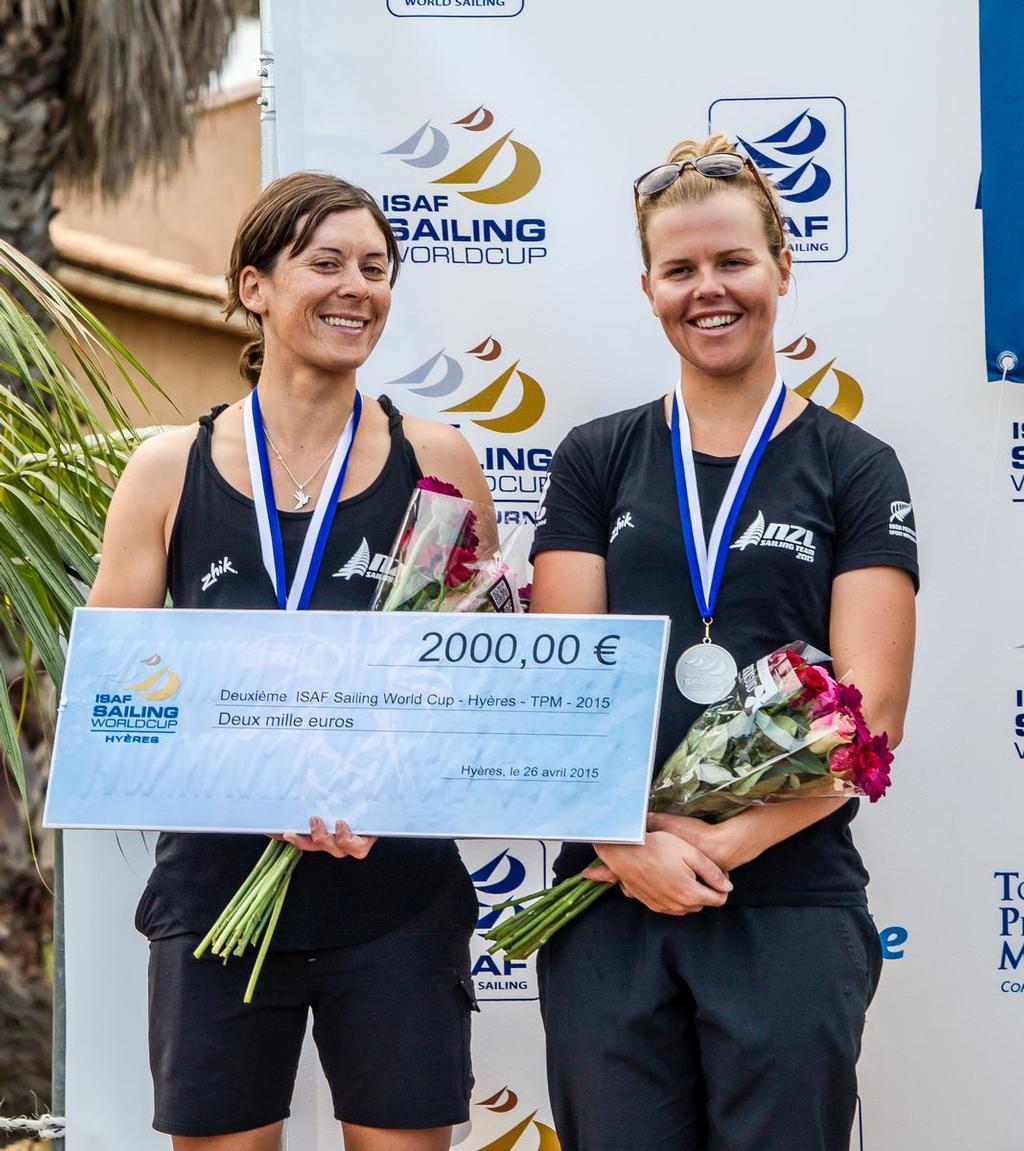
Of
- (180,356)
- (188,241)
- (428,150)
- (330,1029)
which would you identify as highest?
(188,241)

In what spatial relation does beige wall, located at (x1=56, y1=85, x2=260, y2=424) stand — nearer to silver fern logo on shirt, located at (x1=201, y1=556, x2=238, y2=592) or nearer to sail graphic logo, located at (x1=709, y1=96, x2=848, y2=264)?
sail graphic logo, located at (x1=709, y1=96, x2=848, y2=264)

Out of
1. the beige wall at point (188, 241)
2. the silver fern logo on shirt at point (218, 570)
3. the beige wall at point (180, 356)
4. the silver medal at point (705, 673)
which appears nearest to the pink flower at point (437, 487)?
the silver fern logo on shirt at point (218, 570)

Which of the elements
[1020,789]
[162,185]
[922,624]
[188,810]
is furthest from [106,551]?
[162,185]

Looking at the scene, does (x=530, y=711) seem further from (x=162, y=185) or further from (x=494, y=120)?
(x=162, y=185)

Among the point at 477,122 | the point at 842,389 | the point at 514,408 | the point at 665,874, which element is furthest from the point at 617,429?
the point at 477,122

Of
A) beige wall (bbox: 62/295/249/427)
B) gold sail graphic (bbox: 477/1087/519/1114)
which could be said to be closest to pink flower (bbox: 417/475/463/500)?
gold sail graphic (bbox: 477/1087/519/1114)

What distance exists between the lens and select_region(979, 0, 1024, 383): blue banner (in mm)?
3479

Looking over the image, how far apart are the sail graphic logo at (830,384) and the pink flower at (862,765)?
1.54 m

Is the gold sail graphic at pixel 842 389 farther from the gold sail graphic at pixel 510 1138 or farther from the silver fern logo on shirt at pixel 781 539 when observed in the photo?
the gold sail graphic at pixel 510 1138

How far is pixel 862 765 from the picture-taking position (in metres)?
2.22

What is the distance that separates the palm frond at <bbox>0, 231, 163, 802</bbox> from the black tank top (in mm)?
538

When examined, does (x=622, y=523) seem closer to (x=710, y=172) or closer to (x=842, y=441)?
(x=842, y=441)

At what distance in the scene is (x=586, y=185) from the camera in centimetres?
362

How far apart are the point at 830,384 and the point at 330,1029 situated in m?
1.89
